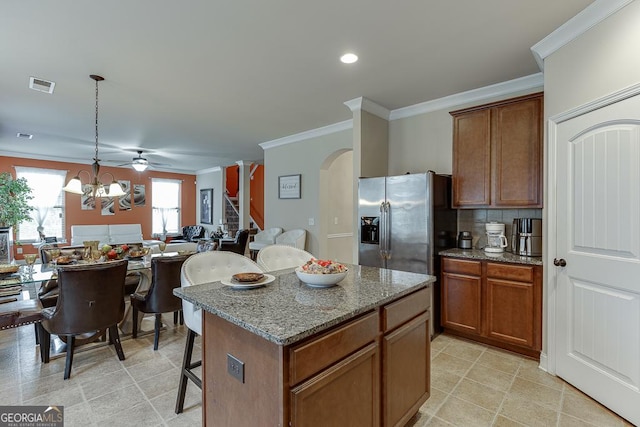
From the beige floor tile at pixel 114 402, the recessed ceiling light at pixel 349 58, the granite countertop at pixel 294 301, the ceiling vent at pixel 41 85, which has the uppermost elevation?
the recessed ceiling light at pixel 349 58

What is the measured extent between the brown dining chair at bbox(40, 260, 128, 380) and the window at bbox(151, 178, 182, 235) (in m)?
7.59

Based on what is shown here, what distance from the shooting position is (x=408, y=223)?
335cm

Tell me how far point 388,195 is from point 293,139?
2.84 metres

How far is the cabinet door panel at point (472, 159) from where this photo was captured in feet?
10.6

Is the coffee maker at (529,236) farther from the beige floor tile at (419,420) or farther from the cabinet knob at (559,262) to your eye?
the beige floor tile at (419,420)

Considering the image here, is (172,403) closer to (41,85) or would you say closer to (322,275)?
(322,275)

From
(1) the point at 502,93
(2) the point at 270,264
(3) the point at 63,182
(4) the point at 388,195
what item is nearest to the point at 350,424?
(2) the point at 270,264

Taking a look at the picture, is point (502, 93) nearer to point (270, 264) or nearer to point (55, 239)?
point (270, 264)

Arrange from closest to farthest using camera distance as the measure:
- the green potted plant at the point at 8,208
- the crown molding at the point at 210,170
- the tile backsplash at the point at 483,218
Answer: the tile backsplash at the point at 483,218 → the green potted plant at the point at 8,208 → the crown molding at the point at 210,170

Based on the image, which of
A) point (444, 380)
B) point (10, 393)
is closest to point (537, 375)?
point (444, 380)

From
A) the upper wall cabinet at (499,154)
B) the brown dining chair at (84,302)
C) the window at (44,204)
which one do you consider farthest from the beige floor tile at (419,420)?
the window at (44,204)

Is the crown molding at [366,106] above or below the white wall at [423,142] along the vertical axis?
above

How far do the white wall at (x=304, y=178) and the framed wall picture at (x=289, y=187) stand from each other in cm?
8

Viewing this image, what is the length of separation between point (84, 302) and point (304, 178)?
374 cm
